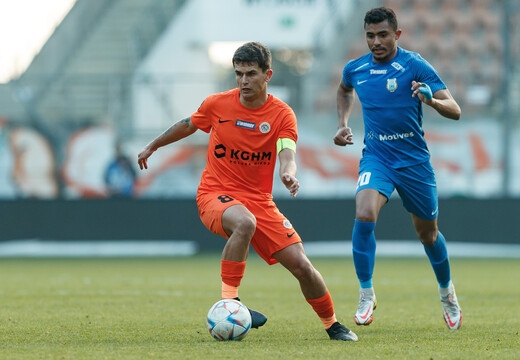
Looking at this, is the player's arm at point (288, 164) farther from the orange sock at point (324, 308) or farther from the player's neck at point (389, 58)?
the player's neck at point (389, 58)

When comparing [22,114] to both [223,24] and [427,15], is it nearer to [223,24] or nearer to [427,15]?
[223,24]

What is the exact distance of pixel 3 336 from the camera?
571cm

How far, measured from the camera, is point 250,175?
5941mm

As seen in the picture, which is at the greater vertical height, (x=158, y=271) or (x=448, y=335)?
(x=448, y=335)

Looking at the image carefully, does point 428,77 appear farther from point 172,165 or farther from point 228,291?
point 172,165

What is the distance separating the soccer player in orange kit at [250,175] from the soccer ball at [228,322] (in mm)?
196

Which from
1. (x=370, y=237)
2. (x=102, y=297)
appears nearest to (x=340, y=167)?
(x=102, y=297)

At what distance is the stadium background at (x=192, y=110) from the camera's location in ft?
56.5

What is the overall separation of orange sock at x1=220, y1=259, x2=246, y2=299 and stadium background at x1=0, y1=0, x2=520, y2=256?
11439 millimetres

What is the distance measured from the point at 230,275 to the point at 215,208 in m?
0.46

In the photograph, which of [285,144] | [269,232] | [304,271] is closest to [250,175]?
[285,144]

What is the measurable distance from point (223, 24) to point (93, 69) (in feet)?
12.9

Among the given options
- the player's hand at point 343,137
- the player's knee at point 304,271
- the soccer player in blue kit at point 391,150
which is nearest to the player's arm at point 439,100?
the soccer player in blue kit at point 391,150

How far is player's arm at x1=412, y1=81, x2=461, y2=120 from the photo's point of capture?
233 inches
